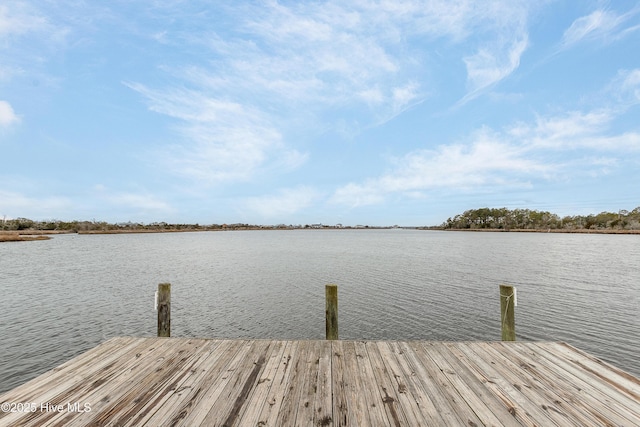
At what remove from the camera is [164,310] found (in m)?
7.75

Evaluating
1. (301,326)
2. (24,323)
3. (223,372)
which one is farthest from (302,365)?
(24,323)

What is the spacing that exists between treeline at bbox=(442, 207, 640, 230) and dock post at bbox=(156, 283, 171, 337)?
636 ft

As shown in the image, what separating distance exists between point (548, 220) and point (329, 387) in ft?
685

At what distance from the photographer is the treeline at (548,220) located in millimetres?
136750

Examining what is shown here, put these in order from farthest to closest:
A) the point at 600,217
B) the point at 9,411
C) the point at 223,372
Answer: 1. the point at 600,217
2. the point at 223,372
3. the point at 9,411

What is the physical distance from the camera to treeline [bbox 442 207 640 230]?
449 feet

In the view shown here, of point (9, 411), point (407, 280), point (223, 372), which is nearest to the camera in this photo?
point (9, 411)

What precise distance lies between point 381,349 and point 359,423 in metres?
2.30

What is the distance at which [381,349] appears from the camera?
5523 millimetres

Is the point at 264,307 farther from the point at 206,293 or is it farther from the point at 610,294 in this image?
the point at 610,294

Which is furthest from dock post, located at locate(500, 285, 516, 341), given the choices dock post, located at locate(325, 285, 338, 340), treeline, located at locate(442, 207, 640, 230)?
treeline, located at locate(442, 207, 640, 230)

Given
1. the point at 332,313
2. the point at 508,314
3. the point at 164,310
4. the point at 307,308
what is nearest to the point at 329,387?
the point at 332,313

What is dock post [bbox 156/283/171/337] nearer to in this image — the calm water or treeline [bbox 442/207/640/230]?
the calm water

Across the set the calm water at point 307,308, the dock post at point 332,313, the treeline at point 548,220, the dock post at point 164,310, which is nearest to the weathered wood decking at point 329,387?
the dock post at point 332,313
